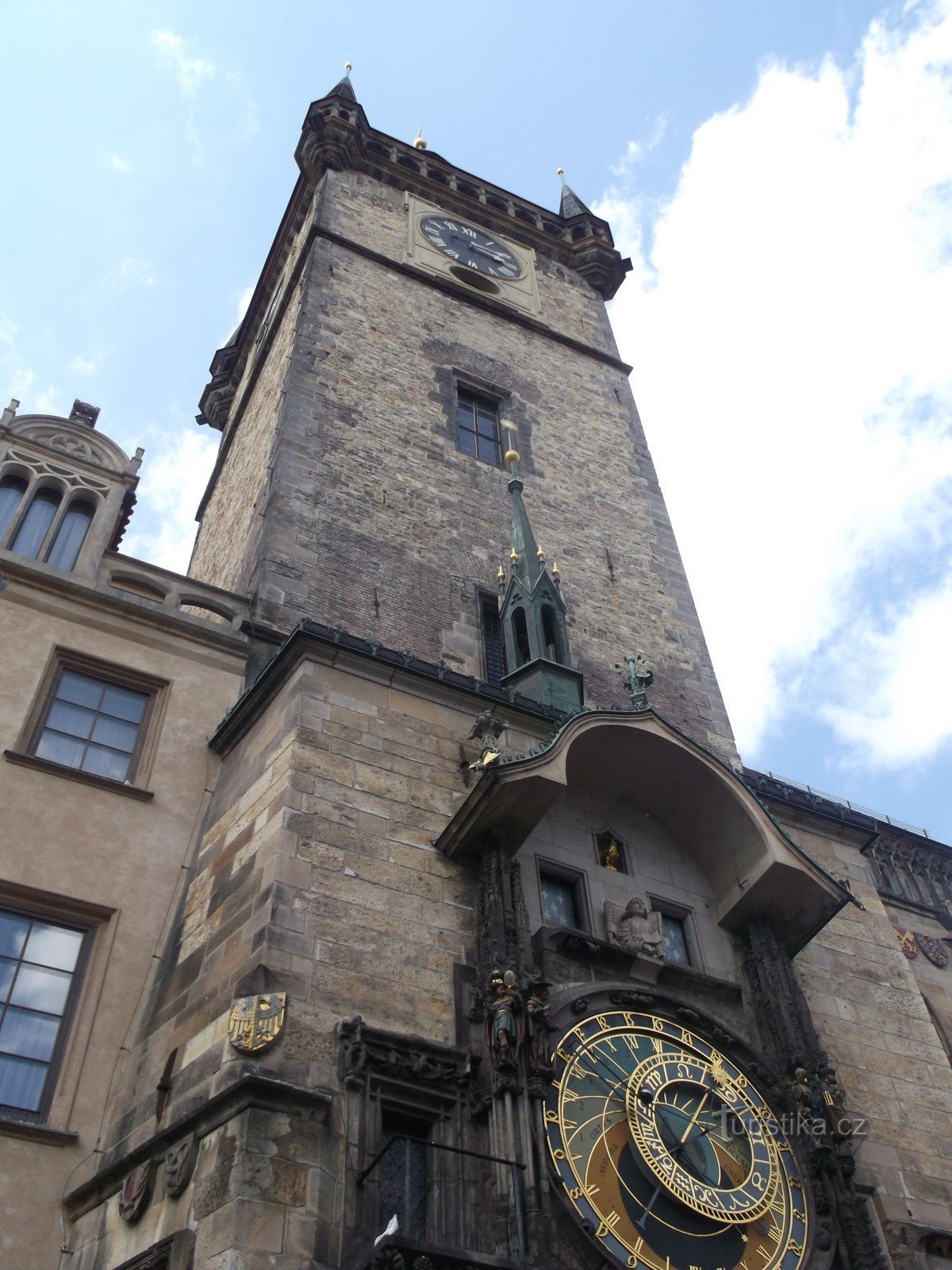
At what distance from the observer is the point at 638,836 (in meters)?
11.6

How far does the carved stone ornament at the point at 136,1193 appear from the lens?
7824 mm

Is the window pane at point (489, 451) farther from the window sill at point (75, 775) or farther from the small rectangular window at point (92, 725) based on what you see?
the window sill at point (75, 775)

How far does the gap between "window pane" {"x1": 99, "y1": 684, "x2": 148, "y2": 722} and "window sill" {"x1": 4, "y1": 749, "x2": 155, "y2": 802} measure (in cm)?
89

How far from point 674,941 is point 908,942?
5.27 m

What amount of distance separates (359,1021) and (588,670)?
750cm

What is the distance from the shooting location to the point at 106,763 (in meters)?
11.2

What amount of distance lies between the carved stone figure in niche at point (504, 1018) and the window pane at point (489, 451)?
10.5 metres

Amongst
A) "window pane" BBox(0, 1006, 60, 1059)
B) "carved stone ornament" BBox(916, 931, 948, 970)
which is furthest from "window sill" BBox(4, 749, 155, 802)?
"carved stone ornament" BBox(916, 931, 948, 970)

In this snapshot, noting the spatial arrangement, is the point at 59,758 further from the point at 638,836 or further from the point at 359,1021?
the point at 638,836

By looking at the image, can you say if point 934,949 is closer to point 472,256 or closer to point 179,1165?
point 179,1165

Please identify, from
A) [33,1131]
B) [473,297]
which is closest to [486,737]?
[33,1131]

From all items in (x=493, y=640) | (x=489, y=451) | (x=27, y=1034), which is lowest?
(x=27, y=1034)

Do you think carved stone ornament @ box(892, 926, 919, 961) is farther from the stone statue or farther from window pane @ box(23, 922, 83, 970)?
window pane @ box(23, 922, 83, 970)

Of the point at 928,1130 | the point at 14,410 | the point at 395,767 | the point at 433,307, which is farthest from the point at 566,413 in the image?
the point at 928,1130
